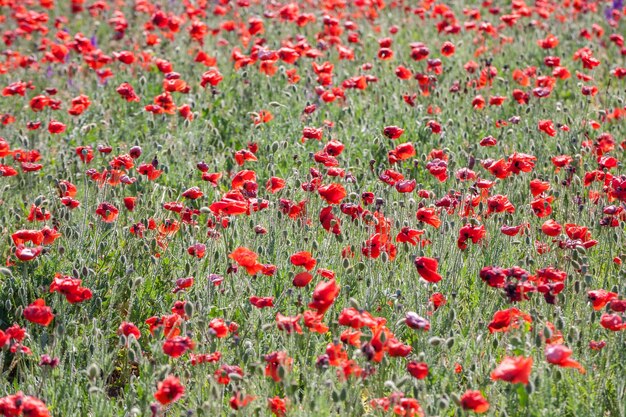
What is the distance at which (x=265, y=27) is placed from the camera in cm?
858

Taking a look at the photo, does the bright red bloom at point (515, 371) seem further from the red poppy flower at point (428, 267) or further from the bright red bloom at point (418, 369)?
the red poppy flower at point (428, 267)

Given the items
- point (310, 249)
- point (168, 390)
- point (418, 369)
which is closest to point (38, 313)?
point (168, 390)

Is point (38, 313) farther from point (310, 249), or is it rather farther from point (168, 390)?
point (310, 249)

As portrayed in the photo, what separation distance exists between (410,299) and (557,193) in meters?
1.56

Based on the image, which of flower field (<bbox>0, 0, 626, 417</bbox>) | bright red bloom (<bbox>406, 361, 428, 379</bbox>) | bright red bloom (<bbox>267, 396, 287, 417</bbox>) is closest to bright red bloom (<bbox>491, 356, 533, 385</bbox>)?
flower field (<bbox>0, 0, 626, 417</bbox>)

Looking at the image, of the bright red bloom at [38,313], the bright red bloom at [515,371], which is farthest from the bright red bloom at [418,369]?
the bright red bloom at [38,313]

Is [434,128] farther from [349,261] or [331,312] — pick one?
[331,312]

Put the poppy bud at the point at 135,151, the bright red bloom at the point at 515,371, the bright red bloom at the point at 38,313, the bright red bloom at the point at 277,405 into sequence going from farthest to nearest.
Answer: the poppy bud at the point at 135,151
the bright red bloom at the point at 38,313
the bright red bloom at the point at 277,405
the bright red bloom at the point at 515,371

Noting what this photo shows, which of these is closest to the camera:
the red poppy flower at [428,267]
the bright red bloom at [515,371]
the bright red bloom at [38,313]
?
the bright red bloom at [515,371]

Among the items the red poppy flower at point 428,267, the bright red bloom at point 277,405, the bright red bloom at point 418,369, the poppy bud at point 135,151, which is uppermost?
the red poppy flower at point 428,267

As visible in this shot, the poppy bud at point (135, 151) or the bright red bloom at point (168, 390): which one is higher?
the poppy bud at point (135, 151)

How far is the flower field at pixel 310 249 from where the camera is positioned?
305cm

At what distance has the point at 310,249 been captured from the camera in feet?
13.7

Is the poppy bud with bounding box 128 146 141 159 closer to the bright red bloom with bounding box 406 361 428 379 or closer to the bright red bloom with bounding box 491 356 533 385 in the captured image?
the bright red bloom with bounding box 406 361 428 379
